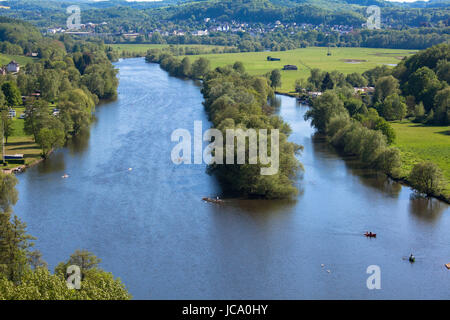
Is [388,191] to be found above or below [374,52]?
below

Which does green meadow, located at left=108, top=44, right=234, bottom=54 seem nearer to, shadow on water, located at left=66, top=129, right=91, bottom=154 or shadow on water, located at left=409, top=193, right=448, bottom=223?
shadow on water, located at left=66, top=129, right=91, bottom=154

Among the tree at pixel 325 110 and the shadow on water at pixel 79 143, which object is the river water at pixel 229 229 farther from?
the tree at pixel 325 110

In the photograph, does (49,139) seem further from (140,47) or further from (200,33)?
(200,33)

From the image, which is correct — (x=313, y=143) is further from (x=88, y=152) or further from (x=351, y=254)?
(x=351, y=254)

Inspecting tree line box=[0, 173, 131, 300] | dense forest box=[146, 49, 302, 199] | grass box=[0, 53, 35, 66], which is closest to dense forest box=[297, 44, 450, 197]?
dense forest box=[146, 49, 302, 199]
